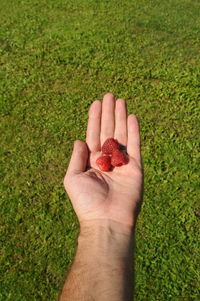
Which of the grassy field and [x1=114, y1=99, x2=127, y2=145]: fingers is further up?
[x1=114, y1=99, x2=127, y2=145]: fingers

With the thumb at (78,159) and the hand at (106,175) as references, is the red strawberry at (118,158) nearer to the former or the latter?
the hand at (106,175)

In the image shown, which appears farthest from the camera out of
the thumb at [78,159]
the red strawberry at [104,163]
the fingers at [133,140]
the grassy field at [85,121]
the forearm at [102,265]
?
the grassy field at [85,121]

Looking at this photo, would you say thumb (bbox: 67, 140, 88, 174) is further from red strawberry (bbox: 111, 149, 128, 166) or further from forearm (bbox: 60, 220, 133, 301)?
forearm (bbox: 60, 220, 133, 301)

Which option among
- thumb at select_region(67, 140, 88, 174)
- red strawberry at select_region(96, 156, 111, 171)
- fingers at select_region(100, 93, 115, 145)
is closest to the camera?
thumb at select_region(67, 140, 88, 174)

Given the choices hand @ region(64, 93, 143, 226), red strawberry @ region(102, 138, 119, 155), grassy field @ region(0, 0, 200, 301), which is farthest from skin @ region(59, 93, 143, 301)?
grassy field @ region(0, 0, 200, 301)

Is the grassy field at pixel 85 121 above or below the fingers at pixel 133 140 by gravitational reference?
below

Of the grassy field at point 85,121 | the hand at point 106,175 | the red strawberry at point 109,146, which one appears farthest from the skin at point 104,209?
the grassy field at point 85,121

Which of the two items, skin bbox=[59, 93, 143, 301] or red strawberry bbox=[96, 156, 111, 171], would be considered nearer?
skin bbox=[59, 93, 143, 301]

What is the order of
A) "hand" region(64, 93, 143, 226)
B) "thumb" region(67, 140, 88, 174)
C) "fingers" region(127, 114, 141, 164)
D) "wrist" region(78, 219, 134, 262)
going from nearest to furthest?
1. "wrist" region(78, 219, 134, 262)
2. "hand" region(64, 93, 143, 226)
3. "thumb" region(67, 140, 88, 174)
4. "fingers" region(127, 114, 141, 164)

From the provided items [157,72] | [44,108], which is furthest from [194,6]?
[44,108]
